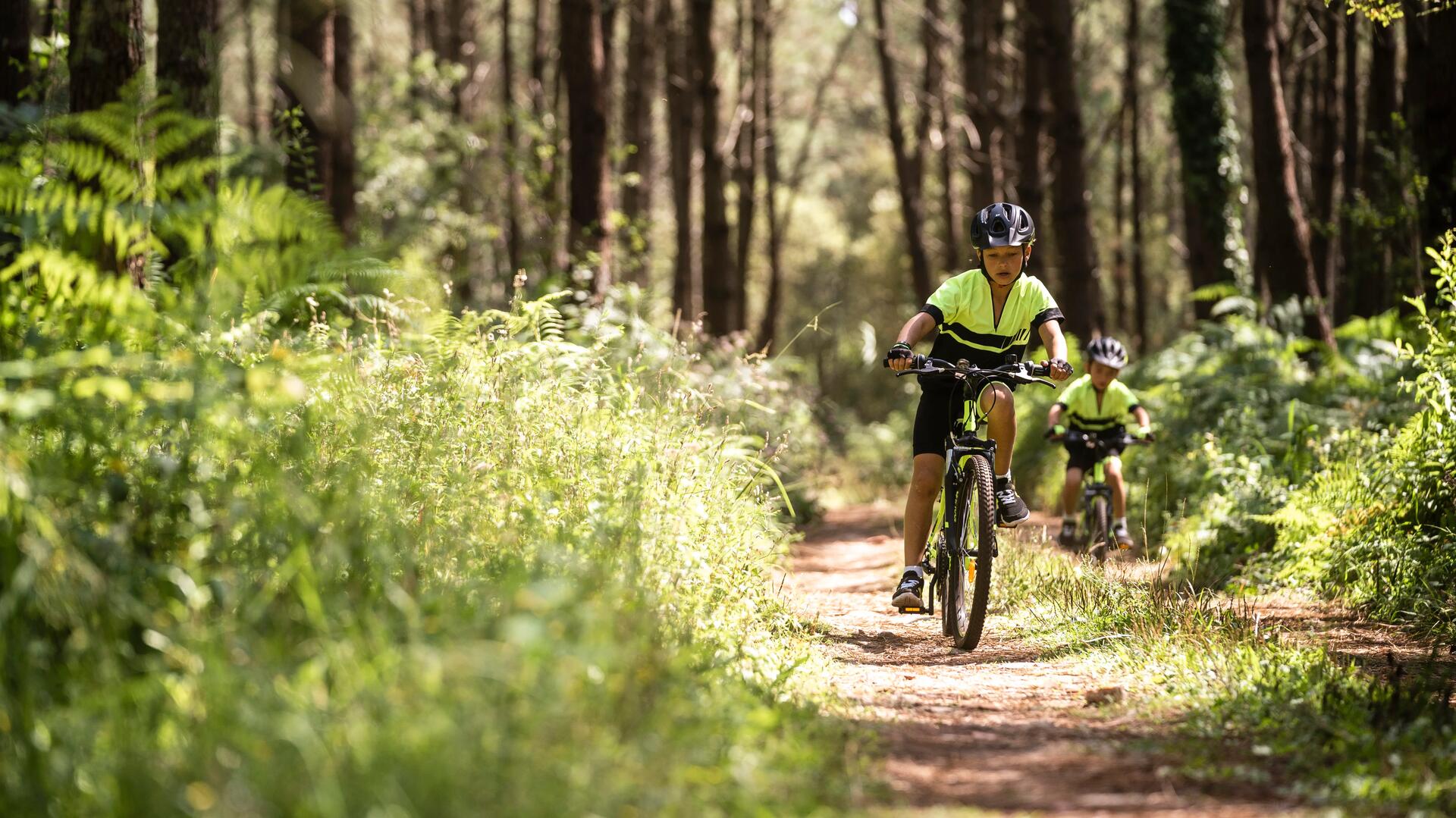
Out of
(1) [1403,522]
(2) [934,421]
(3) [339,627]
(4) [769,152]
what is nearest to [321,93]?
(2) [934,421]

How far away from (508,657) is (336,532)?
1106 millimetres

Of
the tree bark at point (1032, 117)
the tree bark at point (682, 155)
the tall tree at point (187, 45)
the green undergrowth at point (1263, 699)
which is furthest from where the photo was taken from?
the tree bark at point (682, 155)

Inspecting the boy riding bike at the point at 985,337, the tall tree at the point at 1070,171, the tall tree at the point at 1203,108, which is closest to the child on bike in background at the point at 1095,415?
the boy riding bike at the point at 985,337

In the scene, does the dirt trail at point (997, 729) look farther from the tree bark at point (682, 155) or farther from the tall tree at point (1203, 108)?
the tree bark at point (682, 155)

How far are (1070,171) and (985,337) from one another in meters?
12.2

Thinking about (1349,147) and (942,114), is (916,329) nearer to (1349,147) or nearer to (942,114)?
(1349,147)

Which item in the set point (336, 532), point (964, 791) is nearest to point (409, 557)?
point (336, 532)

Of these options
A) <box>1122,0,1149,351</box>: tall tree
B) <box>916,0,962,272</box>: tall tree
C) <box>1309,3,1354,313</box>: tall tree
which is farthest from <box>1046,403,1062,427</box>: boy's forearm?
<box>1122,0,1149,351</box>: tall tree

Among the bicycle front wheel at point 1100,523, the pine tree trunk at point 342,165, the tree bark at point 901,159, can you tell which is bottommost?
the bicycle front wheel at point 1100,523

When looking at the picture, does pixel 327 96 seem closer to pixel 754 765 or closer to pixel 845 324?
pixel 754 765

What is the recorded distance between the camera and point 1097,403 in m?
10.4

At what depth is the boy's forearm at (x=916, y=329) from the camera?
636cm

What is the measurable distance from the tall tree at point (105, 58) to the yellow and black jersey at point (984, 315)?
450 centimetres

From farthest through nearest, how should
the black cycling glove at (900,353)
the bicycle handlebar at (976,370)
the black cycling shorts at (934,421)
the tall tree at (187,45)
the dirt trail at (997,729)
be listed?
1. the tall tree at (187,45)
2. the black cycling shorts at (934,421)
3. the bicycle handlebar at (976,370)
4. the black cycling glove at (900,353)
5. the dirt trail at (997,729)
